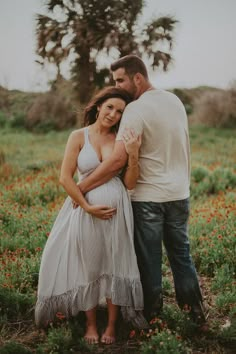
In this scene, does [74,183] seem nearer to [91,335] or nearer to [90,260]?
[90,260]

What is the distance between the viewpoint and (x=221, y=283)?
418 centimetres

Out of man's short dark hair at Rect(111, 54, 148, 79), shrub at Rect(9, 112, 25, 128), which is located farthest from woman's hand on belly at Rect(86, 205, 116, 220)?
shrub at Rect(9, 112, 25, 128)

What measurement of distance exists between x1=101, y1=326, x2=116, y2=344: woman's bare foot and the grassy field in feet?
0.18

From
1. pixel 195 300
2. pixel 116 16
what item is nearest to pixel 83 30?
pixel 116 16

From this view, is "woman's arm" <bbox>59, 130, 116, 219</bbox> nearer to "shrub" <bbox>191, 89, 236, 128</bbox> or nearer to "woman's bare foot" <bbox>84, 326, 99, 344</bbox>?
"woman's bare foot" <bbox>84, 326, 99, 344</bbox>

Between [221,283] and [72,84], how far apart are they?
47.2ft

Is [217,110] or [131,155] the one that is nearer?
[131,155]

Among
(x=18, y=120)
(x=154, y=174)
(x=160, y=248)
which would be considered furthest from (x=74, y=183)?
(x=18, y=120)

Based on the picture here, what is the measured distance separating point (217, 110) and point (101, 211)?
19666mm

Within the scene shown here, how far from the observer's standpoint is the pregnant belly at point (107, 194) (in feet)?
10.3

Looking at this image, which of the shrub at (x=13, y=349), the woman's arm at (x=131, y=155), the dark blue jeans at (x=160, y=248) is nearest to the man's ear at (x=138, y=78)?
the woman's arm at (x=131, y=155)

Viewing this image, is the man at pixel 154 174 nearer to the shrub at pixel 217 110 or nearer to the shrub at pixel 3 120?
the shrub at pixel 217 110

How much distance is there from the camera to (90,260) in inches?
127

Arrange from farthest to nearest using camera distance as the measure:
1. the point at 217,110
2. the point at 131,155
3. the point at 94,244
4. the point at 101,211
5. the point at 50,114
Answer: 1. the point at 50,114
2. the point at 217,110
3. the point at 94,244
4. the point at 101,211
5. the point at 131,155
